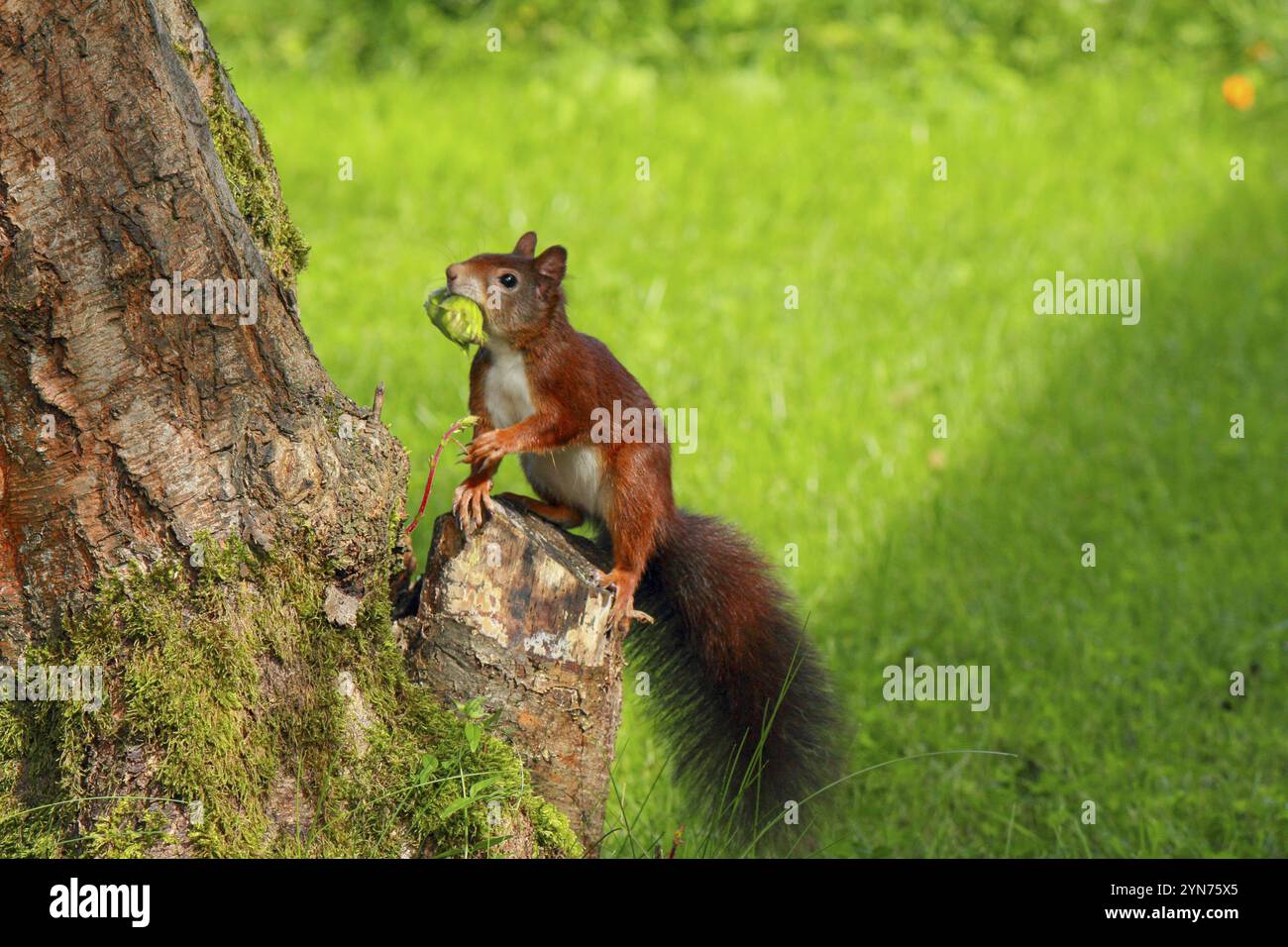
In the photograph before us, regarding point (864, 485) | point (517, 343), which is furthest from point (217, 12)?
point (517, 343)

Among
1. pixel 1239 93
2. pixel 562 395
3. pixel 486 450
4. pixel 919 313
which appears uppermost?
pixel 1239 93

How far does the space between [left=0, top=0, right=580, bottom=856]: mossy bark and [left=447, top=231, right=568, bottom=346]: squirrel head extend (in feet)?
1.24

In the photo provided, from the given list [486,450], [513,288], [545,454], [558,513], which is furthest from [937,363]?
[486,450]

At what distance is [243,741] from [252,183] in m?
1.17

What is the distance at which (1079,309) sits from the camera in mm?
7387

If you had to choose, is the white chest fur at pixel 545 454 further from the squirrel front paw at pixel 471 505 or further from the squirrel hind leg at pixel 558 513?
the squirrel front paw at pixel 471 505

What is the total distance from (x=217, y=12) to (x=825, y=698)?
837 centimetres

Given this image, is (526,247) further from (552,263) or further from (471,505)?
(471,505)

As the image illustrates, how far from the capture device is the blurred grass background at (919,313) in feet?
14.7

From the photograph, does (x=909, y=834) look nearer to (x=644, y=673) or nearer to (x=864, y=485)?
Answer: (x=644, y=673)

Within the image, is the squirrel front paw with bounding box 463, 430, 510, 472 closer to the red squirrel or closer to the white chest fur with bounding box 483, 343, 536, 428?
the red squirrel

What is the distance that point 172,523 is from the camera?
2.66 m

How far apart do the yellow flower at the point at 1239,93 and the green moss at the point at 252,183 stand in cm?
785

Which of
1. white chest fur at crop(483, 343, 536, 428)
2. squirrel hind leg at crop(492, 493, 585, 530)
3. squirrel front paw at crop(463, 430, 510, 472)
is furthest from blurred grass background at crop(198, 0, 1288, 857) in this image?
white chest fur at crop(483, 343, 536, 428)
